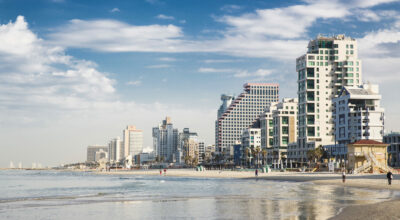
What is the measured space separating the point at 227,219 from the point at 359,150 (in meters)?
81.3

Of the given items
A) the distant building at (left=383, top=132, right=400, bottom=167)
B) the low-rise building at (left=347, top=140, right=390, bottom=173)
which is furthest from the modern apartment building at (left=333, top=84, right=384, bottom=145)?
the low-rise building at (left=347, top=140, right=390, bottom=173)

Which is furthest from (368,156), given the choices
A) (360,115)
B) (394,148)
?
(394,148)

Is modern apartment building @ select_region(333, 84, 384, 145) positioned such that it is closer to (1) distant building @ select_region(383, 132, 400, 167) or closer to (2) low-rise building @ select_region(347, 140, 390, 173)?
(1) distant building @ select_region(383, 132, 400, 167)

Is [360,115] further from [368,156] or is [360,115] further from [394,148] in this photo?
[368,156]

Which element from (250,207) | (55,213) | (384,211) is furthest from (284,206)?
(55,213)

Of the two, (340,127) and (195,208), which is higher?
(340,127)

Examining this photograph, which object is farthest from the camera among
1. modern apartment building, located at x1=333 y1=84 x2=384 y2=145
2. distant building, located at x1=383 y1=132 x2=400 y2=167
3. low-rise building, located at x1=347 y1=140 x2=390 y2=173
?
distant building, located at x1=383 y1=132 x2=400 y2=167

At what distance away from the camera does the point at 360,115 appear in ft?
565

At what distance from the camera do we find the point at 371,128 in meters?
171

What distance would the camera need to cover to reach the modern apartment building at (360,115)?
560 ft

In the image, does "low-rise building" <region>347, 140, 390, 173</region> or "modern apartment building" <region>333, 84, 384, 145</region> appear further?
"modern apartment building" <region>333, 84, 384, 145</region>

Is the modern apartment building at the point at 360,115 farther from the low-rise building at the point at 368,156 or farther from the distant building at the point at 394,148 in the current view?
the low-rise building at the point at 368,156

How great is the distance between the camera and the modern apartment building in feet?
560

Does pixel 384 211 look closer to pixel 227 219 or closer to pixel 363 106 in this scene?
pixel 227 219
